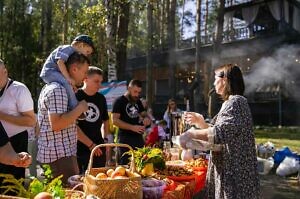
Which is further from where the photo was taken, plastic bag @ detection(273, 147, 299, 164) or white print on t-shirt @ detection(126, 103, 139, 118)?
plastic bag @ detection(273, 147, 299, 164)

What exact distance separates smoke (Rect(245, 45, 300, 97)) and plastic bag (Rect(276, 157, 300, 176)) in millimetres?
13048

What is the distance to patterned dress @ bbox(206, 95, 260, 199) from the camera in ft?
9.70

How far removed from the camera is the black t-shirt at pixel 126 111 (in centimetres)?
562

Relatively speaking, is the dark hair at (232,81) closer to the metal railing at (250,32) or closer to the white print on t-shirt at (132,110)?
the white print on t-shirt at (132,110)

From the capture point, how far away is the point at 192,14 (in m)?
39.2

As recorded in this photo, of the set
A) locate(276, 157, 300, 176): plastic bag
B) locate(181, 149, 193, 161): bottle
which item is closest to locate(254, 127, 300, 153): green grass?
locate(276, 157, 300, 176): plastic bag

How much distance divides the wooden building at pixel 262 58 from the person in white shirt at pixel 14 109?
53.3 feet

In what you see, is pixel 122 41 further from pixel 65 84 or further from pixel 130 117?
pixel 65 84

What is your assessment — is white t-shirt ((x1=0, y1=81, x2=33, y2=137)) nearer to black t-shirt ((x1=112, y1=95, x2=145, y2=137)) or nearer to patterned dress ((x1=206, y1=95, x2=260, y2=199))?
patterned dress ((x1=206, y1=95, x2=260, y2=199))

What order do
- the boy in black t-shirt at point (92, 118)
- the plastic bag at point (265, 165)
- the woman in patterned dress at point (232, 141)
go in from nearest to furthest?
the woman in patterned dress at point (232, 141), the boy in black t-shirt at point (92, 118), the plastic bag at point (265, 165)

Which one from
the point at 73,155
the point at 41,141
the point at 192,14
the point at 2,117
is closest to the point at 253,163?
the point at 73,155

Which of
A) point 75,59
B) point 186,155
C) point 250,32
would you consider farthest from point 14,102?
point 250,32

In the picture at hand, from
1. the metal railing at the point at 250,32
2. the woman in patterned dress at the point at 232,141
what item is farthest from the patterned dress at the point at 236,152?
the metal railing at the point at 250,32

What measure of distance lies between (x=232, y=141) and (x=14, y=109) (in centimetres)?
180
